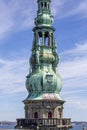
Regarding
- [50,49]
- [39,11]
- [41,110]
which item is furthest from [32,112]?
[39,11]

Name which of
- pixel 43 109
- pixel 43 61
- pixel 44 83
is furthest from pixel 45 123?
pixel 43 61

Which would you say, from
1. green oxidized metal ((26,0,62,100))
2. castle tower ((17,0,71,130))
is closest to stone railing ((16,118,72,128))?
castle tower ((17,0,71,130))

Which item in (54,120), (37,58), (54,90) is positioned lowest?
(54,120)

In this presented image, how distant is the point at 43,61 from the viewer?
9450 centimetres

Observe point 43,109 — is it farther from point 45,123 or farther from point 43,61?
point 43,61

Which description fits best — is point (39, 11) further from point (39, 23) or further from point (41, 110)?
point (41, 110)

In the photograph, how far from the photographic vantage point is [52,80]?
92.1m

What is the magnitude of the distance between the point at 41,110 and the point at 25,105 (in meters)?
4.20

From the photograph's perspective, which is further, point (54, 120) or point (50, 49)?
point (50, 49)

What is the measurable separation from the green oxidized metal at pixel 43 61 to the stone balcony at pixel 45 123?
523 cm

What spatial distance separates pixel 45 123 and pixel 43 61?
48.4 ft

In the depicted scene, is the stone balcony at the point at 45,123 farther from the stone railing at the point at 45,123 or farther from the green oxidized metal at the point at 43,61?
the green oxidized metal at the point at 43,61

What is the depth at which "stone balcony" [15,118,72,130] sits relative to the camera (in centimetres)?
8744

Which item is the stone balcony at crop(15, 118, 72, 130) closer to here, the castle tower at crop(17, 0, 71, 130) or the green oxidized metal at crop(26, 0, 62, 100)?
the castle tower at crop(17, 0, 71, 130)
